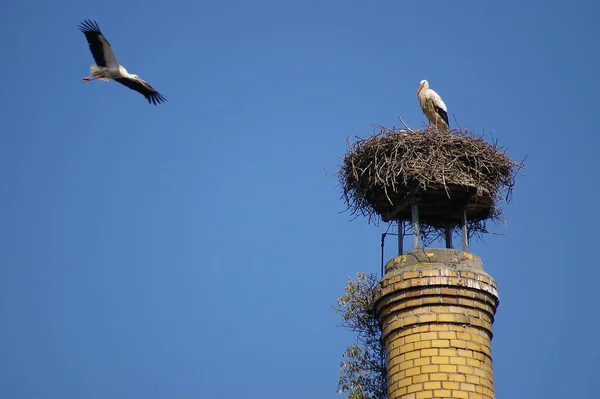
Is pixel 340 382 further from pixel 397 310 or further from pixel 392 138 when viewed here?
pixel 392 138

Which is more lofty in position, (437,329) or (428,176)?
(428,176)

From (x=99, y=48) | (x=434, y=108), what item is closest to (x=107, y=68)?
(x=99, y=48)

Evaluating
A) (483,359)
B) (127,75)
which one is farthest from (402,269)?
(127,75)

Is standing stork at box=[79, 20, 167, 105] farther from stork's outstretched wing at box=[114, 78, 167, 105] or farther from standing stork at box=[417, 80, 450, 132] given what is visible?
standing stork at box=[417, 80, 450, 132]

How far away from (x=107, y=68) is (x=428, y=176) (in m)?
6.75

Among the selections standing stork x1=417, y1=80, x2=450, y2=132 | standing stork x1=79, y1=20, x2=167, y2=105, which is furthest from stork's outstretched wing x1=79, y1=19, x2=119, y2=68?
standing stork x1=417, y1=80, x2=450, y2=132

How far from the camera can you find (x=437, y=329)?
1208 centimetres

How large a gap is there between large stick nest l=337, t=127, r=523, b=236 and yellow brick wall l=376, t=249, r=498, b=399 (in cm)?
144

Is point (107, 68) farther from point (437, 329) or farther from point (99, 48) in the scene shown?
point (437, 329)

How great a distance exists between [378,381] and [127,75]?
724 centimetres

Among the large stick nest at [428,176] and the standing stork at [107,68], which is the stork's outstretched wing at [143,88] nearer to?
the standing stork at [107,68]

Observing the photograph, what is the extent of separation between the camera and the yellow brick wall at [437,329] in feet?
38.3

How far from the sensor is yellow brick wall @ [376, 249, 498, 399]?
11688 millimetres

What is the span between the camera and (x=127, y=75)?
17891 mm
